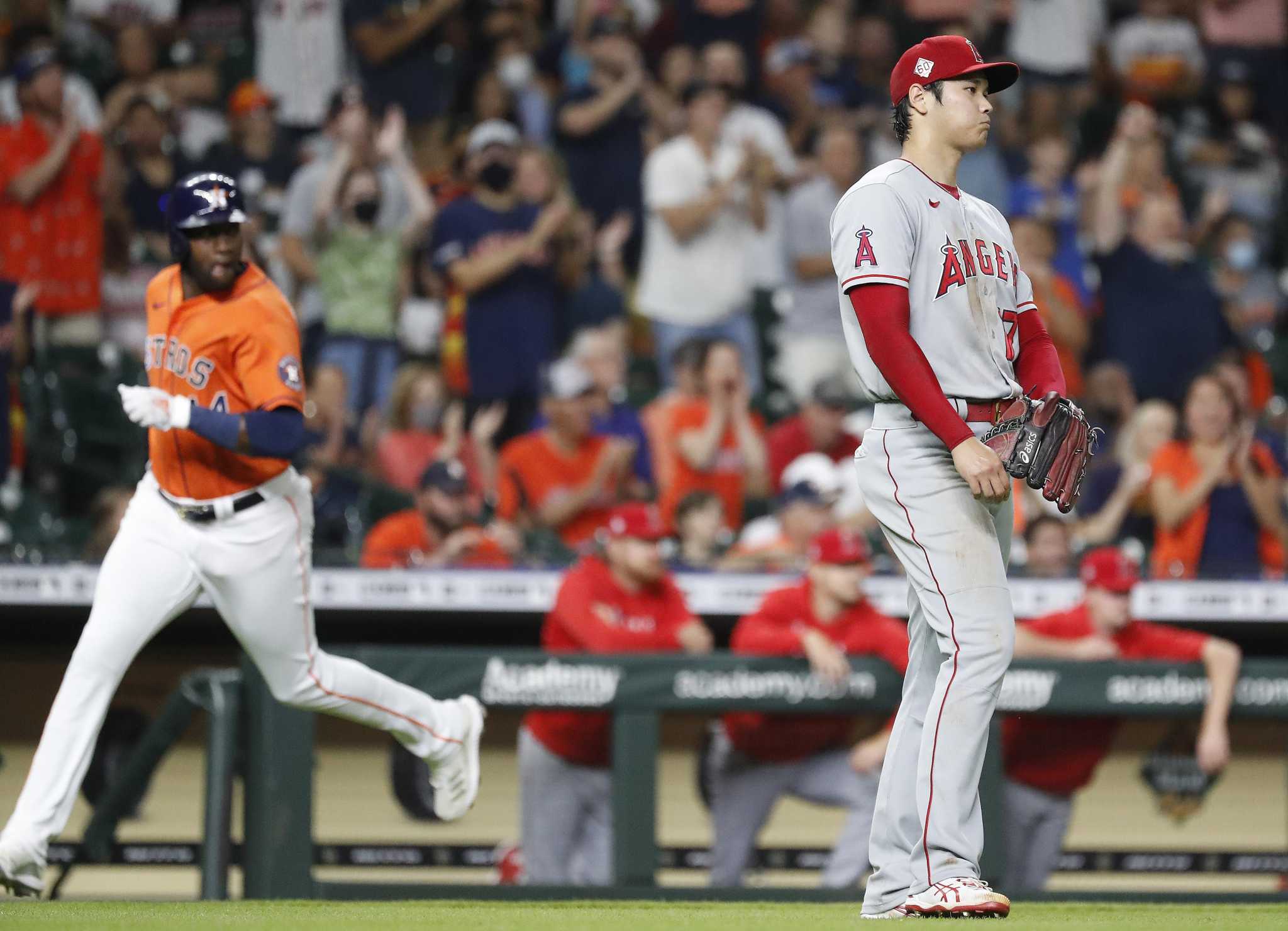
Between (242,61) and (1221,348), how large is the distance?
5.64m

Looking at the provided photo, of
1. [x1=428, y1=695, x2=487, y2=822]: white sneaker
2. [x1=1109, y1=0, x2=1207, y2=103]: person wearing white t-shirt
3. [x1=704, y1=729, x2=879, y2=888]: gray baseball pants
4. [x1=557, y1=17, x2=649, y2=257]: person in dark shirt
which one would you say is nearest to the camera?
[x1=428, y1=695, x2=487, y2=822]: white sneaker

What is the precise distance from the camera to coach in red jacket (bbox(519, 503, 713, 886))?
660 cm

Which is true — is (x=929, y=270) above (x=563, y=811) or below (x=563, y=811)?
above

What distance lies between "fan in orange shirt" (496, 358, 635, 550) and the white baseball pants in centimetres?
301

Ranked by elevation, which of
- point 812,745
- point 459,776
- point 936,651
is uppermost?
point 936,651

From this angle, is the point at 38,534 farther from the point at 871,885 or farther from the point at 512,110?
the point at 871,885

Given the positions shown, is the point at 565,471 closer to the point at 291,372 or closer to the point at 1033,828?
the point at 1033,828

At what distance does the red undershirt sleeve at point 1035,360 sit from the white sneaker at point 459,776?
2.12 meters

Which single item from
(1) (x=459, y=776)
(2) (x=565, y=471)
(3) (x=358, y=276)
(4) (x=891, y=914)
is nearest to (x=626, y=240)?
(3) (x=358, y=276)

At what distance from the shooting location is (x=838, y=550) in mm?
6684

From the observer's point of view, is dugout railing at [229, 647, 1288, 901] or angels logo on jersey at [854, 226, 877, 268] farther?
dugout railing at [229, 647, 1288, 901]

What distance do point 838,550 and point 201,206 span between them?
2.77 m

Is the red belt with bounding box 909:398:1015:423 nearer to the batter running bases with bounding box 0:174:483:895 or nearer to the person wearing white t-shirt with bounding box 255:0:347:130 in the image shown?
the batter running bases with bounding box 0:174:483:895

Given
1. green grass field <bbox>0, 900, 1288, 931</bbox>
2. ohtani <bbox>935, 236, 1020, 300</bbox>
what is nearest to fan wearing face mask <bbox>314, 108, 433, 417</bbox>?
green grass field <bbox>0, 900, 1288, 931</bbox>
